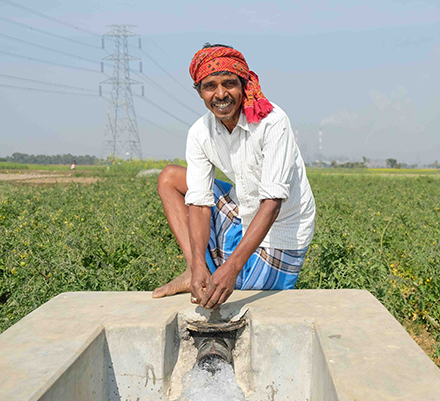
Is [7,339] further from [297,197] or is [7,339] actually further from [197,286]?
[297,197]

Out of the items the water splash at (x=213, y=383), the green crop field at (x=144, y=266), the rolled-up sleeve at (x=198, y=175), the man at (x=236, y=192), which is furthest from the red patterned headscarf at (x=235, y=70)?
the green crop field at (x=144, y=266)

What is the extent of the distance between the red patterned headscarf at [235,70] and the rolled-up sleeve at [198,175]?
40 cm

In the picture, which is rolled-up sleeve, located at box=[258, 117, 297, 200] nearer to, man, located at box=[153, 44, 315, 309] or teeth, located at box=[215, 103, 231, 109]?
man, located at box=[153, 44, 315, 309]

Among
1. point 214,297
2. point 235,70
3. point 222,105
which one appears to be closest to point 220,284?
point 214,297

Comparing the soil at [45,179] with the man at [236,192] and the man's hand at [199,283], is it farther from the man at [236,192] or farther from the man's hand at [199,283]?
the man's hand at [199,283]

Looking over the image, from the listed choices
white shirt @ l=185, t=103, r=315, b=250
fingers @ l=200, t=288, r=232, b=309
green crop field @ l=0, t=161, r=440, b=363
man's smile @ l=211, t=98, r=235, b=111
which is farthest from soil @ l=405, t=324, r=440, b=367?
man's smile @ l=211, t=98, r=235, b=111

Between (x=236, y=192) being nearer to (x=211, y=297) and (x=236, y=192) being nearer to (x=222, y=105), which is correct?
(x=222, y=105)

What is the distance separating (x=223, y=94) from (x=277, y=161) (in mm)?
421

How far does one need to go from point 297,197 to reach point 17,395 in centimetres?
163

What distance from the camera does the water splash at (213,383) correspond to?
2.09m

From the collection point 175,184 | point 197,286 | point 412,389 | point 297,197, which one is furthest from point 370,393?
point 175,184

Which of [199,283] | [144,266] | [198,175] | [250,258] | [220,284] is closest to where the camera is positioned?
[220,284]

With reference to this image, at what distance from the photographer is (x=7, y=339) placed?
6.09ft

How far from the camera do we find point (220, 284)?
1.92 meters
